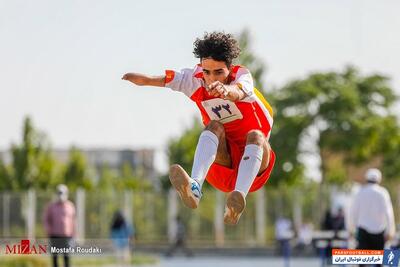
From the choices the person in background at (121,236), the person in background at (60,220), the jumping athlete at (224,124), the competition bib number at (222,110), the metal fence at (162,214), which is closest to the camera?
the jumping athlete at (224,124)

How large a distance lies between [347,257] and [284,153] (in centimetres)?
3897

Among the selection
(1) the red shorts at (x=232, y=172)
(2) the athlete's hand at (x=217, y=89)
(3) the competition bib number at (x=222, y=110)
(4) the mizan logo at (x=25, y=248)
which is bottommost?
(4) the mizan logo at (x=25, y=248)

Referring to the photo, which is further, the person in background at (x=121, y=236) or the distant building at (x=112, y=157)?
the distant building at (x=112, y=157)

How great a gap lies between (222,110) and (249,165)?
0.61 metres

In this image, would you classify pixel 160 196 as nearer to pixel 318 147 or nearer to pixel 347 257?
pixel 318 147

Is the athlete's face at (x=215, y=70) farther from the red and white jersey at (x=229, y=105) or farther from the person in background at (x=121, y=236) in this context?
the person in background at (x=121, y=236)

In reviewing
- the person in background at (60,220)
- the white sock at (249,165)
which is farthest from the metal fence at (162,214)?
A: the white sock at (249,165)

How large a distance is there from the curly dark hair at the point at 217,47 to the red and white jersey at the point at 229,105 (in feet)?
0.53

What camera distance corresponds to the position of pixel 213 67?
1017cm

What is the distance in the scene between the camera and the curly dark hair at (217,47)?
33.4ft

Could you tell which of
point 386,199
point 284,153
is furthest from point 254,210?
point 386,199

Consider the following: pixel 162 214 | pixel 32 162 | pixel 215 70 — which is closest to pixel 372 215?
pixel 215 70

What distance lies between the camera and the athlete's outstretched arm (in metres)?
10.2

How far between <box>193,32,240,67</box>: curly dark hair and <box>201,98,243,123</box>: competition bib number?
0.37m
